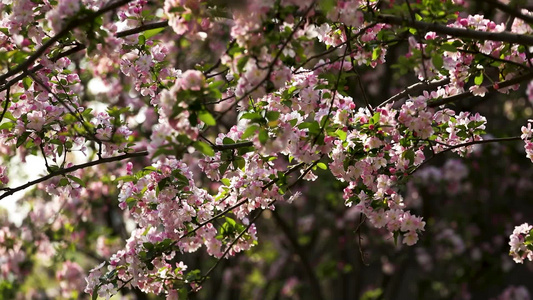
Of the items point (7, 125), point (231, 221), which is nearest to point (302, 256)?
point (231, 221)

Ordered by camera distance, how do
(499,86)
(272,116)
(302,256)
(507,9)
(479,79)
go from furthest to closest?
(302,256), (479,79), (499,86), (272,116), (507,9)

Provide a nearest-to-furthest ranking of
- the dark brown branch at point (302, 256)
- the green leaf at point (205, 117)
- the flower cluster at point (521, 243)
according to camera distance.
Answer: the green leaf at point (205, 117) → the flower cluster at point (521, 243) → the dark brown branch at point (302, 256)

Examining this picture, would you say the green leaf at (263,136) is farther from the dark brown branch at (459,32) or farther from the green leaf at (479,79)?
the green leaf at (479,79)

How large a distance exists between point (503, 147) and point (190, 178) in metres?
5.89

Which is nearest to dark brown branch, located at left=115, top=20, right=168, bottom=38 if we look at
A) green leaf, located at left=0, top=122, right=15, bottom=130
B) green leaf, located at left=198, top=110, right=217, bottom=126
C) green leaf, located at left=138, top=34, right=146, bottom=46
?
green leaf, located at left=138, top=34, right=146, bottom=46

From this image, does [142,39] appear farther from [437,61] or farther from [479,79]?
[479,79]

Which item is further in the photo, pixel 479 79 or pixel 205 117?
pixel 479 79

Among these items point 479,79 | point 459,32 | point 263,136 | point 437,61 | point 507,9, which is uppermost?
point 479,79

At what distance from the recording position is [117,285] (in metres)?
3.85

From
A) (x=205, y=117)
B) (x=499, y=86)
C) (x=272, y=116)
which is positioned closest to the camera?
(x=205, y=117)

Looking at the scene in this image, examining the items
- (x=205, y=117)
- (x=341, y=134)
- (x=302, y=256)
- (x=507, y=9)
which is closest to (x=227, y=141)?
(x=341, y=134)

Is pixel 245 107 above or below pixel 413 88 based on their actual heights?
below

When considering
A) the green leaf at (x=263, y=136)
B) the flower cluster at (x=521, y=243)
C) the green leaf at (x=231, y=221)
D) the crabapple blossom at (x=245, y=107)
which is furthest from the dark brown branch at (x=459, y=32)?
the green leaf at (x=231, y=221)

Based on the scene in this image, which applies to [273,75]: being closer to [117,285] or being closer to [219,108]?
[117,285]
